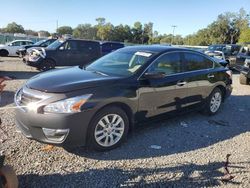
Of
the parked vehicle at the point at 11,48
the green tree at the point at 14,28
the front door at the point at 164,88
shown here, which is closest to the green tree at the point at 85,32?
the green tree at the point at 14,28

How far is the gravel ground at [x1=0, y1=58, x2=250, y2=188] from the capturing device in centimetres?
353

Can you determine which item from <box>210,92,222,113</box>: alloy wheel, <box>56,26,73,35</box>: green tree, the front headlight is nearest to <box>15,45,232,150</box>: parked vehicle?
the front headlight

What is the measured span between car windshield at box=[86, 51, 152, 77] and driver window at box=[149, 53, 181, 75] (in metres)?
0.20

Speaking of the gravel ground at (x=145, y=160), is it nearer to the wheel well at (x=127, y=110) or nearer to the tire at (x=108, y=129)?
the tire at (x=108, y=129)

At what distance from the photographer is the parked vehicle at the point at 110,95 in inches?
150

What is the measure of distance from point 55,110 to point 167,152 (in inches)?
74.5

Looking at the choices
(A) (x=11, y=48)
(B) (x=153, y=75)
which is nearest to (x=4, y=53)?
(A) (x=11, y=48)

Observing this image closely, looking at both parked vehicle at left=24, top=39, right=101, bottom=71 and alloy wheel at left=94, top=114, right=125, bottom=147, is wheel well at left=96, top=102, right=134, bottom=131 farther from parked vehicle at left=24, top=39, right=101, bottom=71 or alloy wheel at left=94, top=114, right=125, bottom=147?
parked vehicle at left=24, top=39, right=101, bottom=71

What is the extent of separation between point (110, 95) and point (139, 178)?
4.15 feet

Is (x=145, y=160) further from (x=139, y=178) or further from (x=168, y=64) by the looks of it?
(x=168, y=64)

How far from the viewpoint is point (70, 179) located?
349 cm

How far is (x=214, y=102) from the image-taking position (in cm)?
655

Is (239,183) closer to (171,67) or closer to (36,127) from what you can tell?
(171,67)

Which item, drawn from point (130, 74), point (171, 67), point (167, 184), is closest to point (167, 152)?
point (167, 184)
